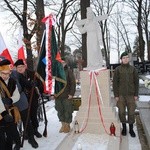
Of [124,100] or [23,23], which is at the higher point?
[23,23]

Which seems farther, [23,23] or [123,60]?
[23,23]

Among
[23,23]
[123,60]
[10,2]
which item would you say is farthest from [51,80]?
[10,2]

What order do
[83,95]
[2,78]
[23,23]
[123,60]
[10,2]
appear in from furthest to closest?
[10,2], [23,23], [83,95], [123,60], [2,78]

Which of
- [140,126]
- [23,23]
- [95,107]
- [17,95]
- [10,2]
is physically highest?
[10,2]

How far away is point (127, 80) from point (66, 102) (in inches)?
60.4

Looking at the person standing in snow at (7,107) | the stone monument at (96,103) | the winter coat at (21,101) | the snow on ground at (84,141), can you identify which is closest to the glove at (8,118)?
the person standing in snow at (7,107)

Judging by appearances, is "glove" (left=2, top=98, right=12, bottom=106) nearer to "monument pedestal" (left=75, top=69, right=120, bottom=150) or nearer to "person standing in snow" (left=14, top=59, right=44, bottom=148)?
"person standing in snow" (left=14, top=59, right=44, bottom=148)

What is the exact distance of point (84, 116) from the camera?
798 centimetres

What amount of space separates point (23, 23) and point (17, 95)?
15.7 meters

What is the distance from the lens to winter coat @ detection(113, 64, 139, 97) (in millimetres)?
7586

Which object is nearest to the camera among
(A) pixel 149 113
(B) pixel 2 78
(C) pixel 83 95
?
(B) pixel 2 78

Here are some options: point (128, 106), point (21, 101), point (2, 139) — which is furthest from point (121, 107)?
point (2, 139)

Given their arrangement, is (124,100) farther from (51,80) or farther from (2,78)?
(2,78)

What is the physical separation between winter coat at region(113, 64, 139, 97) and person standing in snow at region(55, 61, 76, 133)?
1078mm
